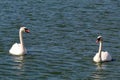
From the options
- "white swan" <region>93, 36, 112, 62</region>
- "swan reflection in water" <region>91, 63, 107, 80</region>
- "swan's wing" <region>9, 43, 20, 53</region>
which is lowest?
"swan reflection in water" <region>91, 63, 107, 80</region>

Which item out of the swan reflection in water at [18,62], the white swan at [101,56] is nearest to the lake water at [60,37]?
the swan reflection in water at [18,62]

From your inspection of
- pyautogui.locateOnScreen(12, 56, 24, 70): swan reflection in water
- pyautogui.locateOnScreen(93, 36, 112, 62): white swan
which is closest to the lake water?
pyautogui.locateOnScreen(12, 56, 24, 70): swan reflection in water

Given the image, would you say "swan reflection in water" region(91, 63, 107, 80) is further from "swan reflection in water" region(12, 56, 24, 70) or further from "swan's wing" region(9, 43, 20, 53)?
"swan's wing" region(9, 43, 20, 53)

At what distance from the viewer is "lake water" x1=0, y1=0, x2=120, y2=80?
34219 mm

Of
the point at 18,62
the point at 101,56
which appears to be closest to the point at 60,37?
the point at 101,56

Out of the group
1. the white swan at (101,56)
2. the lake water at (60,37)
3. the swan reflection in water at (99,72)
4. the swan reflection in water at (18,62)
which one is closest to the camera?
the swan reflection in water at (99,72)

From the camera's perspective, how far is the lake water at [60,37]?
34.2 m

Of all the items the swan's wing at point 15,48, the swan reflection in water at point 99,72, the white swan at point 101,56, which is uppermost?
the swan's wing at point 15,48

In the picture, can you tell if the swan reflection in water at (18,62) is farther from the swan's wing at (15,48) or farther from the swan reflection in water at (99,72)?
the swan reflection in water at (99,72)

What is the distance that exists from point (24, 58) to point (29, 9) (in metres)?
15.2

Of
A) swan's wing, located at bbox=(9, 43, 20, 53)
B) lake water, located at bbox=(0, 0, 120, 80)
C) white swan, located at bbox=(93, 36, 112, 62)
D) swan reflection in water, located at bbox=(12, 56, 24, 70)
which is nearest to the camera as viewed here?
lake water, located at bbox=(0, 0, 120, 80)

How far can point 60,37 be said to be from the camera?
42.2 m

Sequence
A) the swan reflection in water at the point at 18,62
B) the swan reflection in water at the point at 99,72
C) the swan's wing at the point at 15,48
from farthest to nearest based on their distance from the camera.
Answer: the swan's wing at the point at 15,48
the swan reflection in water at the point at 18,62
the swan reflection in water at the point at 99,72

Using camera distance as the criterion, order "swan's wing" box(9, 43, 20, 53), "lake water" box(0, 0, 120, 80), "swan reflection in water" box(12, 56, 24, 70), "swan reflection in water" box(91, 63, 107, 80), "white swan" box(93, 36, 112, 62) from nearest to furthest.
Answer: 1. "swan reflection in water" box(91, 63, 107, 80)
2. "lake water" box(0, 0, 120, 80)
3. "swan reflection in water" box(12, 56, 24, 70)
4. "white swan" box(93, 36, 112, 62)
5. "swan's wing" box(9, 43, 20, 53)
